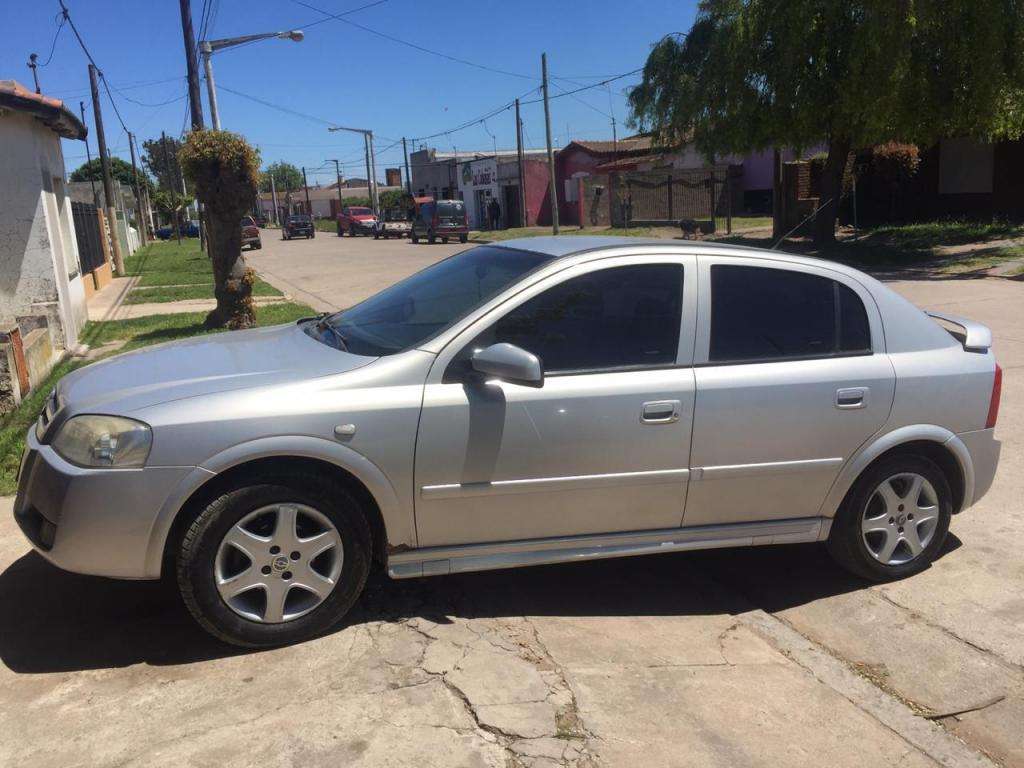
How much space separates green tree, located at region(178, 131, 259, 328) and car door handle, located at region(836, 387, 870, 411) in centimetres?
999

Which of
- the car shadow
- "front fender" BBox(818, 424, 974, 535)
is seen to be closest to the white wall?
the car shadow

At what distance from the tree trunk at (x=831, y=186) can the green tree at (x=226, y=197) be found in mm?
12467

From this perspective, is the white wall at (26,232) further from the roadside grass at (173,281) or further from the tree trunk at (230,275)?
the roadside grass at (173,281)

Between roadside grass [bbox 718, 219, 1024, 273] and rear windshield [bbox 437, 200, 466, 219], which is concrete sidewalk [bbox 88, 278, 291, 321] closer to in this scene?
roadside grass [bbox 718, 219, 1024, 273]

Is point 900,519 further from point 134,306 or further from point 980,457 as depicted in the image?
point 134,306

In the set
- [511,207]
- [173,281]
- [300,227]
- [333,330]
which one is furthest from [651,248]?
[300,227]

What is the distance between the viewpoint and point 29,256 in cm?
1071

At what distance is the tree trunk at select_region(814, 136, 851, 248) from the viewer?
68.5ft

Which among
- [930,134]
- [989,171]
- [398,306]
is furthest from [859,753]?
[989,171]

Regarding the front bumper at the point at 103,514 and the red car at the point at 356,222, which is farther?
the red car at the point at 356,222

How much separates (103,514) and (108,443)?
0.87 feet

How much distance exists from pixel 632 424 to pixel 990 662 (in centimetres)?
179

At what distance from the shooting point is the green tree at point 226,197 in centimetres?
1230

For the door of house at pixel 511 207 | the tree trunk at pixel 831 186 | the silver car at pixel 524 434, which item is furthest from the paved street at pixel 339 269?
the silver car at pixel 524 434
